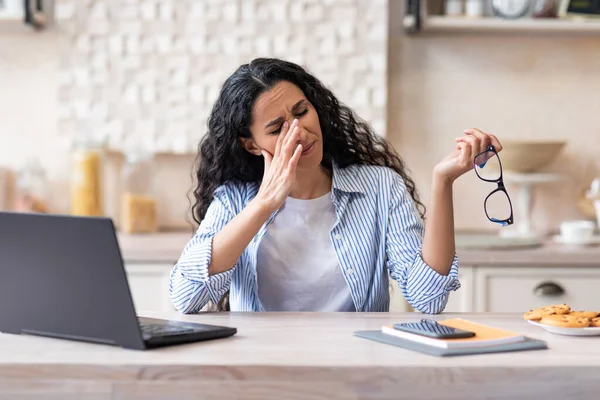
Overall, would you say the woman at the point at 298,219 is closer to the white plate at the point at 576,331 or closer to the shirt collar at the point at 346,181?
the shirt collar at the point at 346,181

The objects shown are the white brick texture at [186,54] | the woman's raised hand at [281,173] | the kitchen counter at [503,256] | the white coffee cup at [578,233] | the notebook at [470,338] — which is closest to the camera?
the notebook at [470,338]

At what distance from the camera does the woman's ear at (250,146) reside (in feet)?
6.73

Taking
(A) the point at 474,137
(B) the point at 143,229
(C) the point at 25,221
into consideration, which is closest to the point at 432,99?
(B) the point at 143,229

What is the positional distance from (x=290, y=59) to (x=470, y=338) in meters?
2.01

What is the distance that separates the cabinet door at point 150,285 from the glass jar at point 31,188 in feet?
1.92

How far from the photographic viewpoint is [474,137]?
171 centimetres

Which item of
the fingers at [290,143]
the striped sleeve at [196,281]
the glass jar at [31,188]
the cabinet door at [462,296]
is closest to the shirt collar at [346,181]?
the fingers at [290,143]

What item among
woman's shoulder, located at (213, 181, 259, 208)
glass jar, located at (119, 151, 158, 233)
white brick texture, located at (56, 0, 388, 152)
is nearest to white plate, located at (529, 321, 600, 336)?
woman's shoulder, located at (213, 181, 259, 208)

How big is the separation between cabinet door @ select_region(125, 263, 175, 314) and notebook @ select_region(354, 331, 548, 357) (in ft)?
4.97

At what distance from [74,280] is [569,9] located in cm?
241

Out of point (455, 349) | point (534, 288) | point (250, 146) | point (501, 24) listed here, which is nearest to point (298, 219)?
point (250, 146)

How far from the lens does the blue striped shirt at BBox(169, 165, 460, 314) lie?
75.1 inches

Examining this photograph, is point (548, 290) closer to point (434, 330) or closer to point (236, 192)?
point (236, 192)

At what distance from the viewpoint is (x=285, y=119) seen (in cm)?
196
